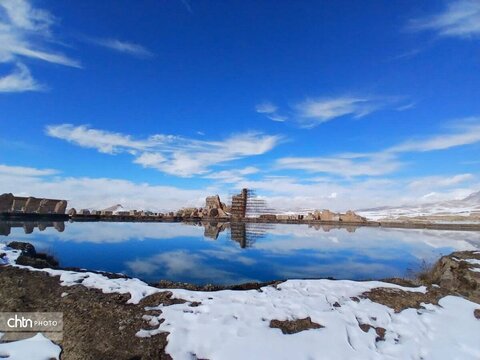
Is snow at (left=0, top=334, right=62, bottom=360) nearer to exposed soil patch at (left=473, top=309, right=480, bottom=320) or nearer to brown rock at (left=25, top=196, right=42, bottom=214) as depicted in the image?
exposed soil patch at (left=473, top=309, right=480, bottom=320)

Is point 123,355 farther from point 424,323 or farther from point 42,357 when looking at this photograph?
point 424,323

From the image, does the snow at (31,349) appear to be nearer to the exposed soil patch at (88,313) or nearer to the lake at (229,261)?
the exposed soil patch at (88,313)

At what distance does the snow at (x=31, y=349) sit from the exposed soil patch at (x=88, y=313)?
0.14m

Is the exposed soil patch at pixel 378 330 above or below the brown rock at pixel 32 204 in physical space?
below

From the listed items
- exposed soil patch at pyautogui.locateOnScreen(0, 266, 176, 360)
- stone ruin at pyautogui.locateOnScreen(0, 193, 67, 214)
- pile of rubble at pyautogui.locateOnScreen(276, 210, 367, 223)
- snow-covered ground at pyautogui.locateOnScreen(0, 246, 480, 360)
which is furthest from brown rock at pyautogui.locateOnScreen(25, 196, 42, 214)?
snow-covered ground at pyautogui.locateOnScreen(0, 246, 480, 360)

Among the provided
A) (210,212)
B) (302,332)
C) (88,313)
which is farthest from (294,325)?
(210,212)

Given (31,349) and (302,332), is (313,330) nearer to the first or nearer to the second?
(302,332)

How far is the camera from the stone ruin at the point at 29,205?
33281 mm

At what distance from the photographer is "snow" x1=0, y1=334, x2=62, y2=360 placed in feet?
15.8

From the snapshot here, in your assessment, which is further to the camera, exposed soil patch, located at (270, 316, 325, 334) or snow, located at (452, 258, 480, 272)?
snow, located at (452, 258, 480, 272)

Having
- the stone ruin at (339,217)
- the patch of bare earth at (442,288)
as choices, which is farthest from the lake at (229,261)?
the stone ruin at (339,217)

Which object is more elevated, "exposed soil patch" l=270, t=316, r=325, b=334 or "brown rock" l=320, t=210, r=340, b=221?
"brown rock" l=320, t=210, r=340, b=221

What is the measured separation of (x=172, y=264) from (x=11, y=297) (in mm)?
5758

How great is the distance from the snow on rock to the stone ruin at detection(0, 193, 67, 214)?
1285 inches
